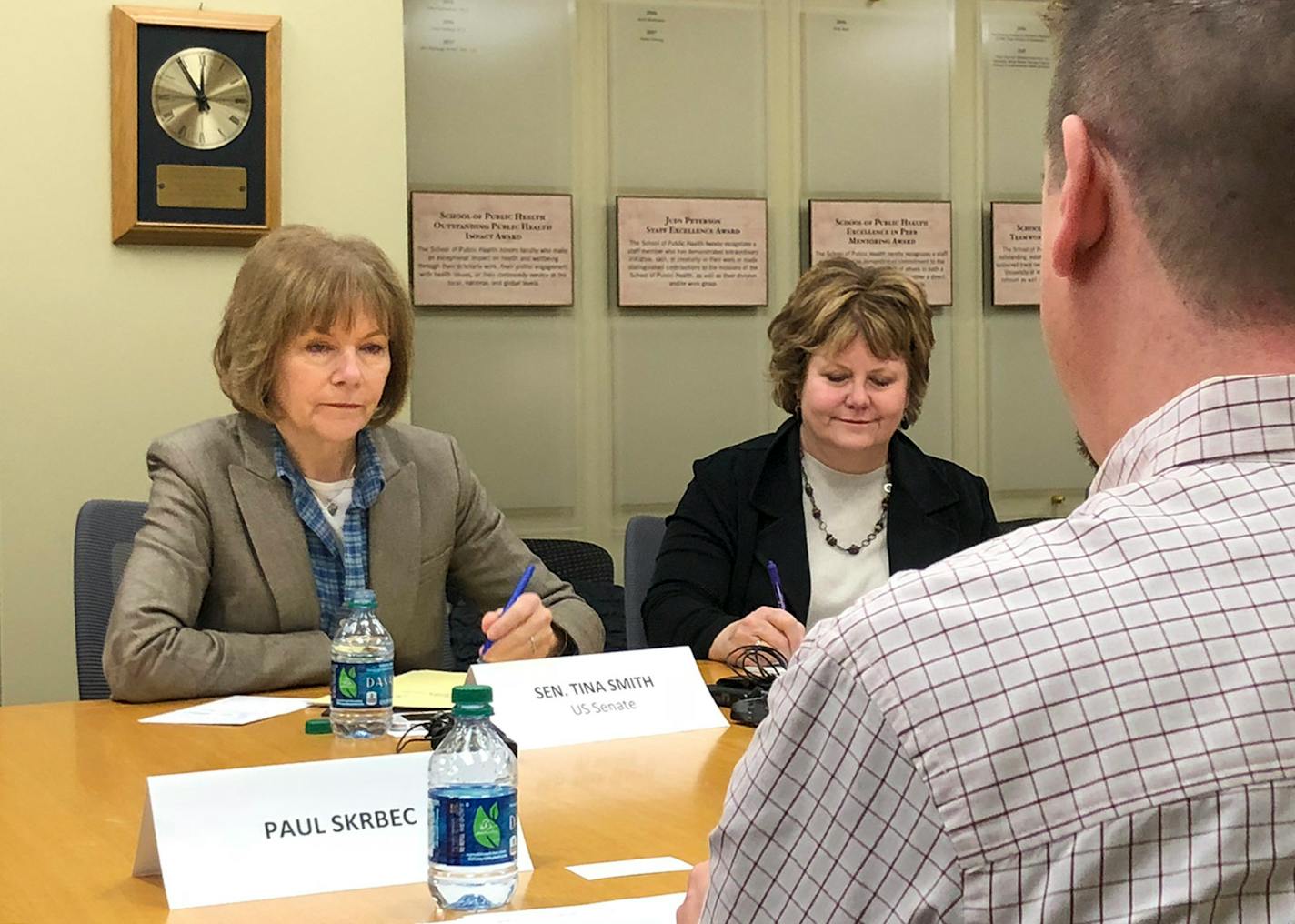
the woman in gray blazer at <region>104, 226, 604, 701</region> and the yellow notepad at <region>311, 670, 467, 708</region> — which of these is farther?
the woman in gray blazer at <region>104, 226, 604, 701</region>

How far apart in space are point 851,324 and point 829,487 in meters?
0.34

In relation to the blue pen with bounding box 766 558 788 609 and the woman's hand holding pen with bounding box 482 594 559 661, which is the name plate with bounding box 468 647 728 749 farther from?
the blue pen with bounding box 766 558 788 609

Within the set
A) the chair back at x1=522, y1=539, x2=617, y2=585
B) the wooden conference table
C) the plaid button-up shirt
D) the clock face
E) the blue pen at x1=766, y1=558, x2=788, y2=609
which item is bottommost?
the wooden conference table

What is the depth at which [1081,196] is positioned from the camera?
812mm

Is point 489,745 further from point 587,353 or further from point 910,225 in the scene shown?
point 910,225

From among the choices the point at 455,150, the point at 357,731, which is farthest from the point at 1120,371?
the point at 455,150

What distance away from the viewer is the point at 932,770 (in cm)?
65

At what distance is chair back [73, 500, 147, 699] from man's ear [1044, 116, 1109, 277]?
7.44ft

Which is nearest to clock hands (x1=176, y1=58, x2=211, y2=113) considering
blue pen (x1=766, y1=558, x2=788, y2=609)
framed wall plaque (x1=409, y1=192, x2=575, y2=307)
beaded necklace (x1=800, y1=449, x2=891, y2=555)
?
framed wall plaque (x1=409, y1=192, x2=575, y2=307)

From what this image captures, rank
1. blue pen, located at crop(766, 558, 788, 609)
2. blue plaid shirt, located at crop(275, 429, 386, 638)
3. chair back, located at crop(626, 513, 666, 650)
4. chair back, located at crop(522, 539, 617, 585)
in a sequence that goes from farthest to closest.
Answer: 1. chair back, located at crop(522, 539, 617, 585)
2. chair back, located at crop(626, 513, 666, 650)
3. blue pen, located at crop(766, 558, 788, 609)
4. blue plaid shirt, located at crop(275, 429, 386, 638)

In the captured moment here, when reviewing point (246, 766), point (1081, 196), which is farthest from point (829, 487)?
point (1081, 196)

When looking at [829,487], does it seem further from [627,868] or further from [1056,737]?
[1056,737]

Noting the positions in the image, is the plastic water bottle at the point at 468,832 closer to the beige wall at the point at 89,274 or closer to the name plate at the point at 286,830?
the name plate at the point at 286,830

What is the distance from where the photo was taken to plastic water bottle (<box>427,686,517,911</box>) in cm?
137
